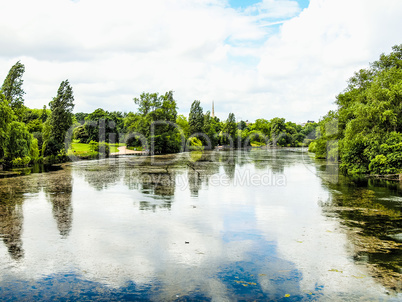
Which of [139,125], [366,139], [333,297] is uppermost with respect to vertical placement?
[139,125]

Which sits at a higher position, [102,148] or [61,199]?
[102,148]

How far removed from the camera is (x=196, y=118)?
10181 centimetres

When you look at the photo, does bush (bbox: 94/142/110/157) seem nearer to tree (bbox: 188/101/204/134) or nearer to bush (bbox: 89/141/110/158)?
bush (bbox: 89/141/110/158)

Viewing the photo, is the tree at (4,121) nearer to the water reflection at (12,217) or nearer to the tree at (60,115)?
the water reflection at (12,217)

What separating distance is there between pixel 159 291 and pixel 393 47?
43.2 meters

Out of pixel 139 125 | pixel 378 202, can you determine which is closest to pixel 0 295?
pixel 378 202

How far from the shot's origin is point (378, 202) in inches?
778

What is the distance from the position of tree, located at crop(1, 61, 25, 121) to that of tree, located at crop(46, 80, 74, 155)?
4.84 metres

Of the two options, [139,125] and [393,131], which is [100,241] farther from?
[139,125]

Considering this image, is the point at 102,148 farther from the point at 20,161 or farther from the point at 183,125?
the point at 183,125

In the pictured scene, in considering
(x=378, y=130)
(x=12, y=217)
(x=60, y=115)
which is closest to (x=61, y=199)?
(x=12, y=217)

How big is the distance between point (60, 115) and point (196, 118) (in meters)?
53.5

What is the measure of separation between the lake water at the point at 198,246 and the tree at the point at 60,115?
103ft

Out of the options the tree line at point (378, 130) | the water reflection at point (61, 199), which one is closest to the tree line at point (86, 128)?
the water reflection at point (61, 199)
